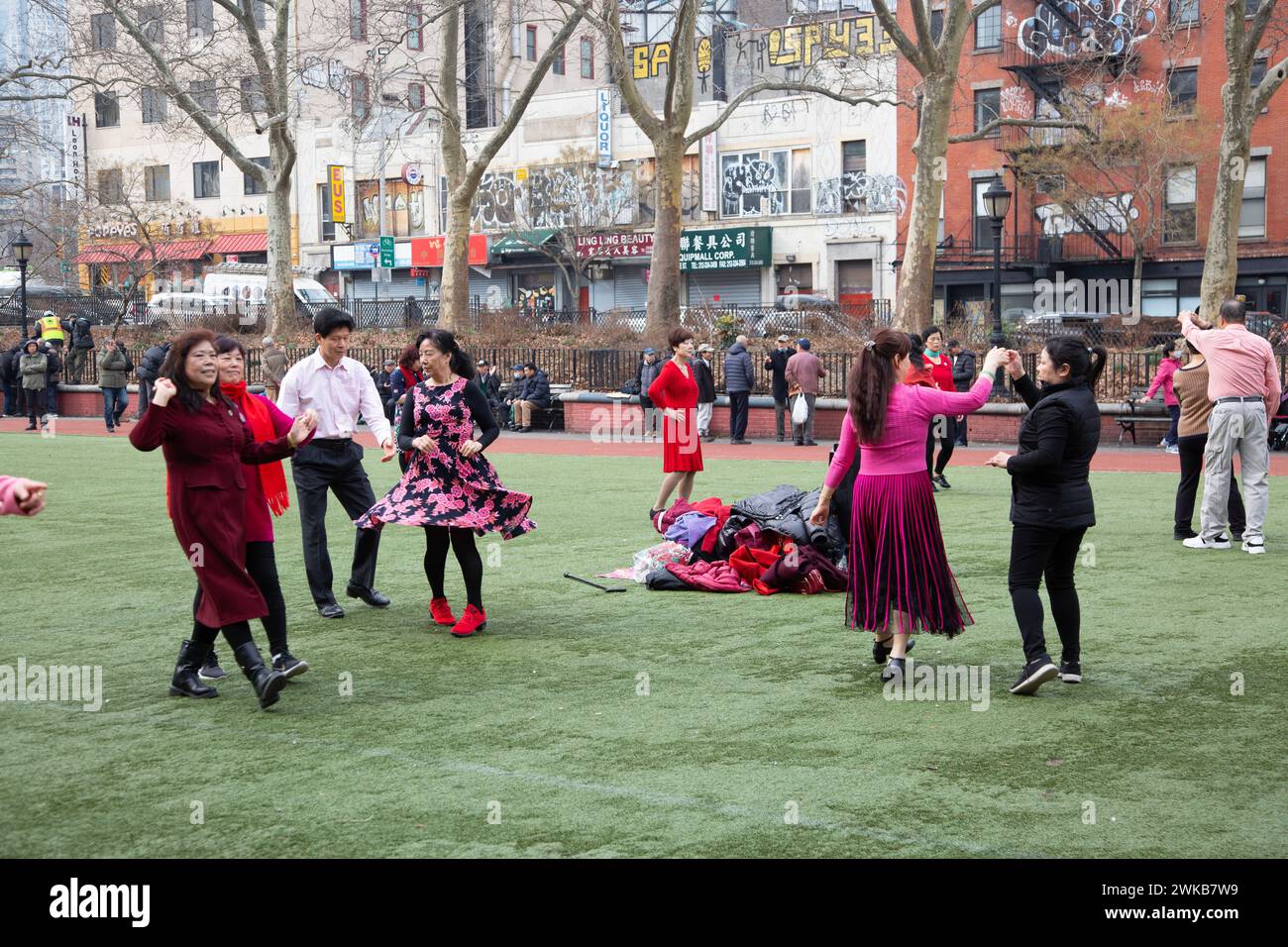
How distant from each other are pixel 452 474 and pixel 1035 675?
143 inches

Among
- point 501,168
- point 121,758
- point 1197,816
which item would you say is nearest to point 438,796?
point 121,758

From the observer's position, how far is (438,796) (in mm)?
5414

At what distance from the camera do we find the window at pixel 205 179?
6202 cm

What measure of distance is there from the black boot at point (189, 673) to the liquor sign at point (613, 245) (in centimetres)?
4432

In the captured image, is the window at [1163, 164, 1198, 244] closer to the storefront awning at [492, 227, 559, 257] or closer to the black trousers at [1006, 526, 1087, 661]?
the storefront awning at [492, 227, 559, 257]

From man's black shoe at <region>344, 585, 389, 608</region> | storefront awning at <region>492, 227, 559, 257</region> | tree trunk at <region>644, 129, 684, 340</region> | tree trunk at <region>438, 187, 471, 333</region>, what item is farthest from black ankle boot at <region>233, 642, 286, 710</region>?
storefront awning at <region>492, 227, 559, 257</region>

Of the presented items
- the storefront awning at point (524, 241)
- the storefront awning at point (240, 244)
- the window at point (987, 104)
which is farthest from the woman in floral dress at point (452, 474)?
the storefront awning at point (240, 244)

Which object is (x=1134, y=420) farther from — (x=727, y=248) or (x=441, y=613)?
(x=727, y=248)

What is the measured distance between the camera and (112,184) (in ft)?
194

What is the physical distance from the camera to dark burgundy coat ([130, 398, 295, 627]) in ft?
21.7

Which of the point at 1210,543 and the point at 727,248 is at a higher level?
the point at 727,248

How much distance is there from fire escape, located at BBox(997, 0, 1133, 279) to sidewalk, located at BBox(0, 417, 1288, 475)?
22591 millimetres

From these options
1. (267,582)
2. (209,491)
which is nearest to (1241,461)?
(267,582)

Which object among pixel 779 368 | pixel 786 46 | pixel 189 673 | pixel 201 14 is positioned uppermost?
pixel 201 14
